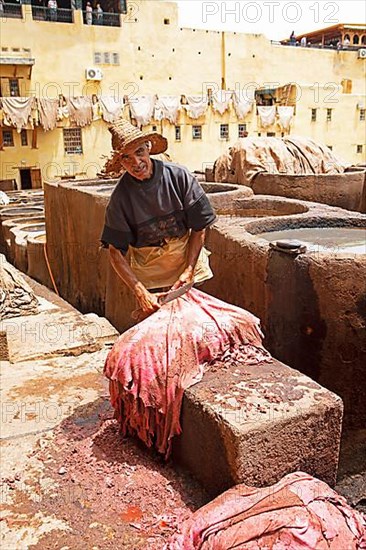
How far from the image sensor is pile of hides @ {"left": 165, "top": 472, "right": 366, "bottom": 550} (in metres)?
2.05

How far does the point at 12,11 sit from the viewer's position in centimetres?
2725

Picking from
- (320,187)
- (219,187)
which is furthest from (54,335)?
(320,187)

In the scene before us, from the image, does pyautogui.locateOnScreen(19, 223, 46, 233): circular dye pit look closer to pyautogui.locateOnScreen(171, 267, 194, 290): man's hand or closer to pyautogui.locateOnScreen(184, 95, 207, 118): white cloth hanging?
pyautogui.locateOnScreen(171, 267, 194, 290): man's hand

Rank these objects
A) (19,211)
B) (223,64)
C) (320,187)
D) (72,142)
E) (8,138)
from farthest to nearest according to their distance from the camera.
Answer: (223,64)
(72,142)
(8,138)
(19,211)
(320,187)

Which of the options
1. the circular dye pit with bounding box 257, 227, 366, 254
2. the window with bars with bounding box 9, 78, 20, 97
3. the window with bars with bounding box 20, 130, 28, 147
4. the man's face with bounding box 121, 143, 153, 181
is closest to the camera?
the man's face with bounding box 121, 143, 153, 181

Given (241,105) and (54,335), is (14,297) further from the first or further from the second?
(241,105)

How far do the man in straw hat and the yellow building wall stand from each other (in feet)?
78.5

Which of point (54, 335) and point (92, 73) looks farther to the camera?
point (92, 73)

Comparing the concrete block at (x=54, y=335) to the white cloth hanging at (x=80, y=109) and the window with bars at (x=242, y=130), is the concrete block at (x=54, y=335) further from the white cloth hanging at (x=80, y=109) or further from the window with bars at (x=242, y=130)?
the window with bars at (x=242, y=130)

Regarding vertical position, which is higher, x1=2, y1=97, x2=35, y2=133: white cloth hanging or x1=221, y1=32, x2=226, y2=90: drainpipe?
x1=221, y1=32, x2=226, y2=90: drainpipe

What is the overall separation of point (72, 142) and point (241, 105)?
8756 mm

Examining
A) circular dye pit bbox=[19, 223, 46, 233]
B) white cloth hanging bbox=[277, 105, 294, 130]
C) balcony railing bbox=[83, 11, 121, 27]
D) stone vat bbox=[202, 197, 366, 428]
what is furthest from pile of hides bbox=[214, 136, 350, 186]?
balcony railing bbox=[83, 11, 121, 27]

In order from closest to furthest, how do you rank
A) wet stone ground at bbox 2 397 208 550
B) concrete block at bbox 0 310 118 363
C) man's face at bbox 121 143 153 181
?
wet stone ground at bbox 2 397 208 550 < man's face at bbox 121 143 153 181 < concrete block at bbox 0 310 118 363

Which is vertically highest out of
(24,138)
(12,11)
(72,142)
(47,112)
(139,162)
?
(12,11)
